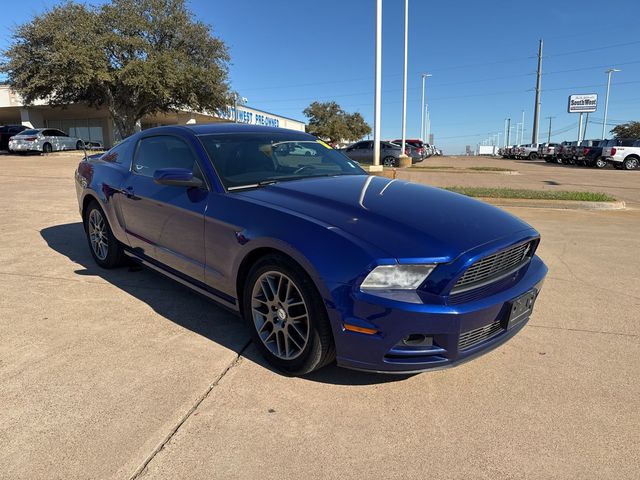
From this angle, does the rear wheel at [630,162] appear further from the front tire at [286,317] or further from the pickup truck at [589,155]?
the front tire at [286,317]

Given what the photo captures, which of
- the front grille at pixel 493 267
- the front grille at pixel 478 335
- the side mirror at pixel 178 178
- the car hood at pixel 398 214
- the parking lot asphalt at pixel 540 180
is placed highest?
the side mirror at pixel 178 178

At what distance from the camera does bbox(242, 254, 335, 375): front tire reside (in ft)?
8.78

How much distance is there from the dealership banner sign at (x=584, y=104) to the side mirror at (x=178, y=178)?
2934 inches

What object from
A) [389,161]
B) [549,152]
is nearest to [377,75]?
[389,161]

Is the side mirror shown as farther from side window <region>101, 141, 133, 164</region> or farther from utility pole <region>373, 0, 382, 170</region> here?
utility pole <region>373, 0, 382, 170</region>

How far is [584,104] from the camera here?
66.3 metres

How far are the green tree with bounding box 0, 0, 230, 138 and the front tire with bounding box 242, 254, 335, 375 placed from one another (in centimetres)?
2757

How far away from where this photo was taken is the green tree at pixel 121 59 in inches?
1035

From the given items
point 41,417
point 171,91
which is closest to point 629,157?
point 171,91

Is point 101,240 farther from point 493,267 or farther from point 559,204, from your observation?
point 559,204

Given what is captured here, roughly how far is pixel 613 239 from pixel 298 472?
6.59 m

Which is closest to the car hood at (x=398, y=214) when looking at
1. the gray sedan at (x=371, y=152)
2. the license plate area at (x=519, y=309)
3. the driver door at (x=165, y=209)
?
the license plate area at (x=519, y=309)

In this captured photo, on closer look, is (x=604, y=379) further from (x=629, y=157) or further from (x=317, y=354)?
(x=629, y=157)

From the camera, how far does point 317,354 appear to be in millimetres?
2723
